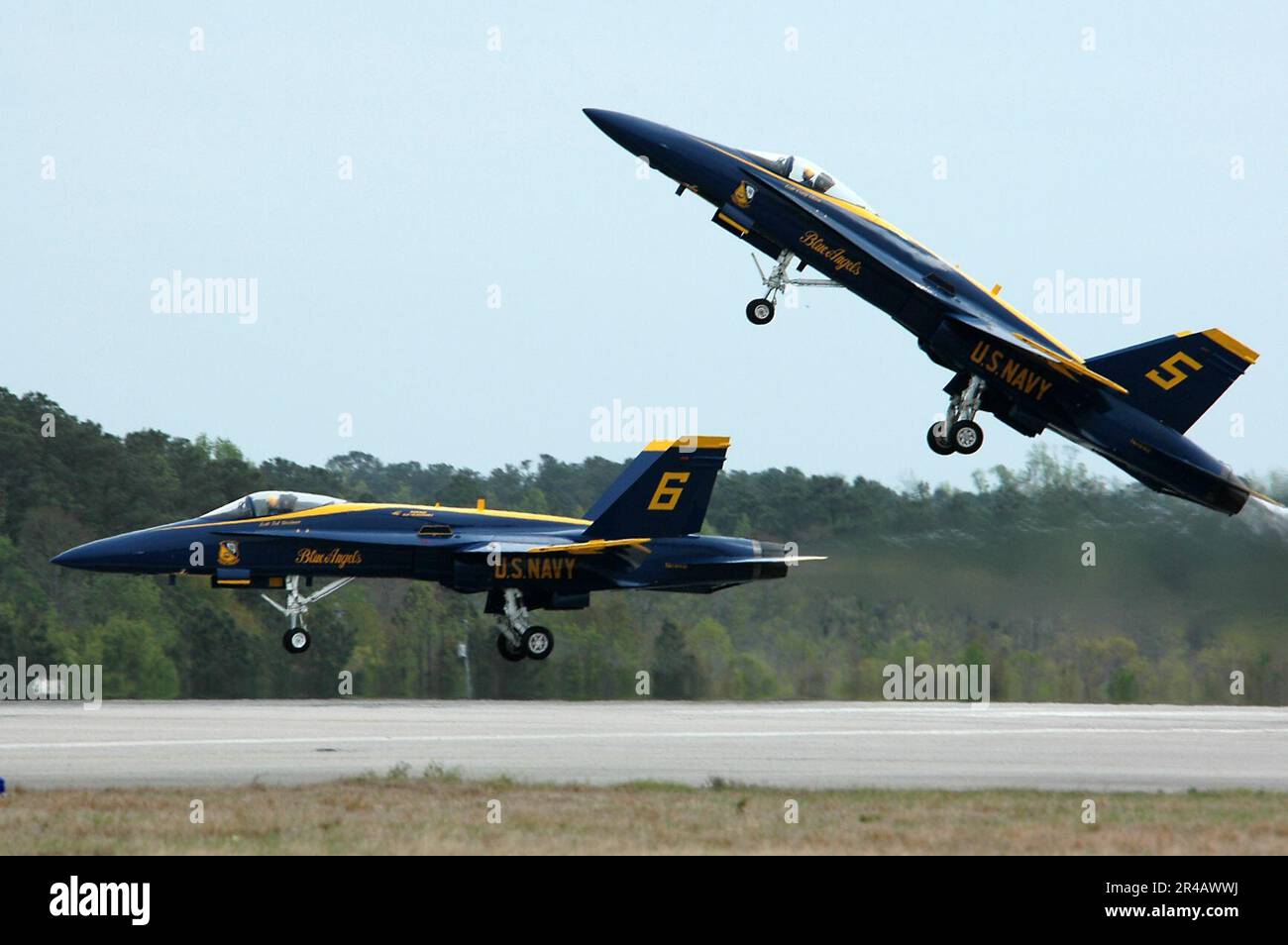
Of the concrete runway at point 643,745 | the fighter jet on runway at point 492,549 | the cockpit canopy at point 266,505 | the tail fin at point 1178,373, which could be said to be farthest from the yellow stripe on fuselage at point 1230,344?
the cockpit canopy at point 266,505

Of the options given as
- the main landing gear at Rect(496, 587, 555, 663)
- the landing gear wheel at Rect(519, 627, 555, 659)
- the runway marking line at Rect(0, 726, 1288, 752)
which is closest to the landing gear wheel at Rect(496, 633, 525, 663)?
the main landing gear at Rect(496, 587, 555, 663)

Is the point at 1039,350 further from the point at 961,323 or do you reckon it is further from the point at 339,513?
the point at 339,513

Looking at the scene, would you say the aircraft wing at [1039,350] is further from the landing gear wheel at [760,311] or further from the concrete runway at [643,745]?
the concrete runway at [643,745]

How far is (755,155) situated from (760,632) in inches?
686

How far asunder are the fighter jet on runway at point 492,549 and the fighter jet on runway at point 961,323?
10.3 meters

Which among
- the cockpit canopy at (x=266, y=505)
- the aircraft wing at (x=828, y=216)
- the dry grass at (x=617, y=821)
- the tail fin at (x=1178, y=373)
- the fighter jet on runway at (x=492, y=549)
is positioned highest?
the aircraft wing at (x=828, y=216)

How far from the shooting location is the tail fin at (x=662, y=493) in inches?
1532

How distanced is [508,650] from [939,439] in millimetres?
11763

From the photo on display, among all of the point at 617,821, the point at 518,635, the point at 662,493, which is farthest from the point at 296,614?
the point at 617,821

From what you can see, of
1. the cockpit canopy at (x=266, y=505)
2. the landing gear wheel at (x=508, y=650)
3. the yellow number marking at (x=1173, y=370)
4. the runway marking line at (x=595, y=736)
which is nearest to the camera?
the runway marking line at (x=595, y=736)

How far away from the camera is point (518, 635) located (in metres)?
37.2

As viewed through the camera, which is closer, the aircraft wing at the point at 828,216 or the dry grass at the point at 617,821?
the dry grass at the point at 617,821
